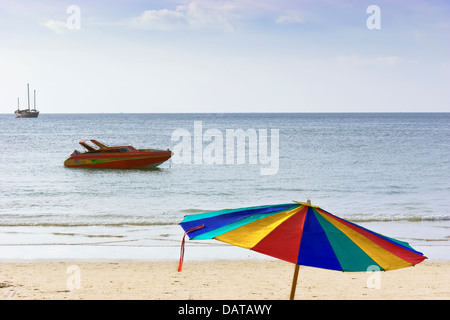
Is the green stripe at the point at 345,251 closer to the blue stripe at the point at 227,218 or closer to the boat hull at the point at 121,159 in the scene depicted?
the blue stripe at the point at 227,218

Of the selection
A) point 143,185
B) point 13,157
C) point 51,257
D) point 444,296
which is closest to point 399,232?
point 444,296

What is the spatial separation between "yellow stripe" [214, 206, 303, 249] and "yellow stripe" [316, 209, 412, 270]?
0.40m

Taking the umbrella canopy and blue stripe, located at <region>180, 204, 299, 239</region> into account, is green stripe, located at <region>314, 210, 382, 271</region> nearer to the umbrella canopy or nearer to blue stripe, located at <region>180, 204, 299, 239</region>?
the umbrella canopy

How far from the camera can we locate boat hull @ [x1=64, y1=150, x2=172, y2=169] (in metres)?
28.5

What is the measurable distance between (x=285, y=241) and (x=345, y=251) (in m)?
0.56

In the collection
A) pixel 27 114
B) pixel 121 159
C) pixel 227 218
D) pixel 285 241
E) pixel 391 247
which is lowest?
pixel 121 159

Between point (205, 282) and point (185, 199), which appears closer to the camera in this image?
point (205, 282)

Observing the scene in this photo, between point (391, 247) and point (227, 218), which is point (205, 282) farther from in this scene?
point (391, 247)

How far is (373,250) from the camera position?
192 inches

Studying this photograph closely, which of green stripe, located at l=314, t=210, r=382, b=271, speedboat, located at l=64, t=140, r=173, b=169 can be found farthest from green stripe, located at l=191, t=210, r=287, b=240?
speedboat, located at l=64, t=140, r=173, b=169

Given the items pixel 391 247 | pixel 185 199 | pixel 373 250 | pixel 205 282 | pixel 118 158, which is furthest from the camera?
pixel 118 158

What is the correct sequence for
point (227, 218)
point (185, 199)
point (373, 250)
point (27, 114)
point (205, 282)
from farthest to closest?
1. point (27, 114)
2. point (185, 199)
3. point (205, 282)
4. point (227, 218)
5. point (373, 250)

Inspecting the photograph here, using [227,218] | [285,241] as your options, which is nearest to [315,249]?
[285,241]
